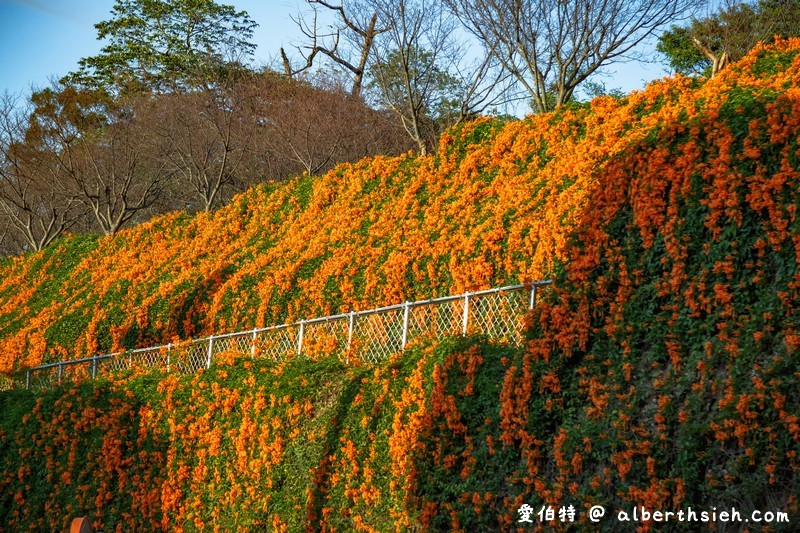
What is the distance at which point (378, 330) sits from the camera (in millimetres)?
10789

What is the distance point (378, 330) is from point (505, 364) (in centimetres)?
393

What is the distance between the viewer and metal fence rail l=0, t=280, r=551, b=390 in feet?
31.1

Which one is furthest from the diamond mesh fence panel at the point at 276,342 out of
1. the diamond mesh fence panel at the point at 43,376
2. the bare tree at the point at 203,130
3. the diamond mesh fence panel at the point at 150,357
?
the bare tree at the point at 203,130

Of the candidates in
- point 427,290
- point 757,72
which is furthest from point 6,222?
point 757,72

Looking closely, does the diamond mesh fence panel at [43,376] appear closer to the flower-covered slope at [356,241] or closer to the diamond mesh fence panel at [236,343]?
the flower-covered slope at [356,241]

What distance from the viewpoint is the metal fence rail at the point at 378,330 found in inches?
374

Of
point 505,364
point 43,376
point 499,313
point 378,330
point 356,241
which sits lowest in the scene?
point 505,364

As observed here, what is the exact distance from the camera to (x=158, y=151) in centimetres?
2831

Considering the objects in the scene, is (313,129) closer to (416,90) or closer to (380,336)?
(416,90)

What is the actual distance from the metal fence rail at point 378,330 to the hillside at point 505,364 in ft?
2.84

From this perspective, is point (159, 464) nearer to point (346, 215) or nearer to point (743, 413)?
point (346, 215)

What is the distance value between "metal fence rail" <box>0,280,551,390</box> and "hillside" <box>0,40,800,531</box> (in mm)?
864

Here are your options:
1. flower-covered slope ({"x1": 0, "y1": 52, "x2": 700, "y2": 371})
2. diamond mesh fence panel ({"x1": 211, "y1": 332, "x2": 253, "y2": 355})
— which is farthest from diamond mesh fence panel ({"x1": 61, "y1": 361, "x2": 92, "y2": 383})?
diamond mesh fence panel ({"x1": 211, "y1": 332, "x2": 253, "y2": 355})

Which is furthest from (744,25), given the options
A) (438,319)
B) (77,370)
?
(77,370)
